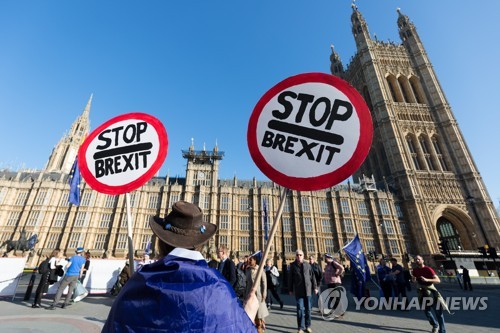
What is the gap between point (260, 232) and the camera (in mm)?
35250

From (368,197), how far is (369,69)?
2418 cm

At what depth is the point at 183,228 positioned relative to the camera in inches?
60.8

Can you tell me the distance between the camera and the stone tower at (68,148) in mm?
48906

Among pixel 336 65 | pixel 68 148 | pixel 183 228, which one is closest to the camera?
pixel 183 228

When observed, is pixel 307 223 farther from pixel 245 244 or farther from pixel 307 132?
pixel 307 132

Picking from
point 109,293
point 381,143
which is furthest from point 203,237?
point 381,143

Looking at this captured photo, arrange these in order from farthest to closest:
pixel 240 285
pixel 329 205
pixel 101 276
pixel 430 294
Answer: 1. pixel 329 205
2. pixel 101 276
3. pixel 240 285
4. pixel 430 294

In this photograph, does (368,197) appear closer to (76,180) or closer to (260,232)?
(260,232)

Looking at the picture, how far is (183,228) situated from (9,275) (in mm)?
11427

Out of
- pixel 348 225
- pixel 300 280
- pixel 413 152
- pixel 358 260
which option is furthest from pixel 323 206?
pixel 300 280

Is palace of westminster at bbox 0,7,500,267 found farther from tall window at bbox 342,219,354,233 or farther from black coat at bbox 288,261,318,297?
black coat at bbox 288,261,318,297

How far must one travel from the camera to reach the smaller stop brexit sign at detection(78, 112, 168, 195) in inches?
108

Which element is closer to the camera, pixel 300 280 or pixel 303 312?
pixel 303 312

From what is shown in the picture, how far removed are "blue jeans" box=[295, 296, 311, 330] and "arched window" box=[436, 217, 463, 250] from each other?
135 feet
